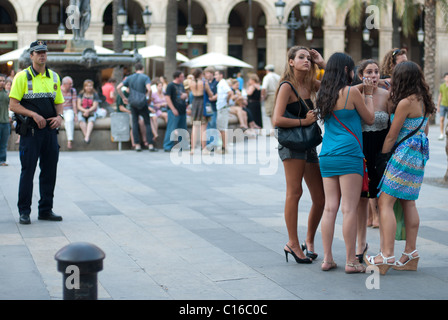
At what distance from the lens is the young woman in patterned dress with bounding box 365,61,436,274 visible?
6625mm

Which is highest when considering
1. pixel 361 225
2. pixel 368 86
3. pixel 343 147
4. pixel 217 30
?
pixel 217 30

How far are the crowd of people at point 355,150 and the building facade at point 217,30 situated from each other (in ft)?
112

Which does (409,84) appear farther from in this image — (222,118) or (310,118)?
(222,118)

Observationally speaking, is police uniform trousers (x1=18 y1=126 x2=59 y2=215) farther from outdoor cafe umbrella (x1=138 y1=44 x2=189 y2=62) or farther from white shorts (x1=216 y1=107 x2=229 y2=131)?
outdoor cafe umbrella (x1=138 y1=44 x2=189 y2=62)

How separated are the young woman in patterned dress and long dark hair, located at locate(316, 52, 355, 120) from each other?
0.52 m

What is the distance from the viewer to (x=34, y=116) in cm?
870

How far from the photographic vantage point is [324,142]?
6.57 metres

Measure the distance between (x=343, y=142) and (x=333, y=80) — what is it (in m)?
0.49

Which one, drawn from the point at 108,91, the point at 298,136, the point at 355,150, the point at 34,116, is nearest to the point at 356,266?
the point at 355,150

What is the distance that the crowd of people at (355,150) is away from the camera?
6.45 metres
